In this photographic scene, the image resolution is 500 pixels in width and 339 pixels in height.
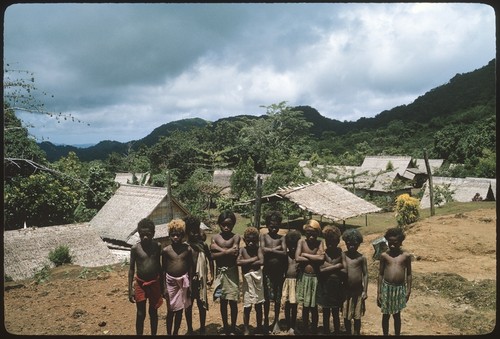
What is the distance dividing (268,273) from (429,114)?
76.3 meters

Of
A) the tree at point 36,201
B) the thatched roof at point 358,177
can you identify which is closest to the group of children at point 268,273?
the tree at point 36,201

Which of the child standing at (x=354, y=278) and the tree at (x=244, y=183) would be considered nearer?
the child standing at (x=354, y=278)

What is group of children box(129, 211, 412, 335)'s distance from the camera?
429 centimetres

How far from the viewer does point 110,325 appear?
5.51m

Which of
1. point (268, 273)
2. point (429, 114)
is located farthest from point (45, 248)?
point (429, 114)

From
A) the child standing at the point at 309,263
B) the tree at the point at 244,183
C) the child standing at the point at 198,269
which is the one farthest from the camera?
the tree at the point at 244,183

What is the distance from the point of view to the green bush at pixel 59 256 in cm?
1168

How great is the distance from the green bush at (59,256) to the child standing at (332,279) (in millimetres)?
10084

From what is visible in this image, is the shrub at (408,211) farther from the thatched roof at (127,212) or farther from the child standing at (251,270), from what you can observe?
the child standing at (251,270)

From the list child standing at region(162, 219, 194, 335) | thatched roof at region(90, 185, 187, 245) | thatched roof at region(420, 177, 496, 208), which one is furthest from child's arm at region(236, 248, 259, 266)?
thatched roof at region(420, 177, 496, 208)

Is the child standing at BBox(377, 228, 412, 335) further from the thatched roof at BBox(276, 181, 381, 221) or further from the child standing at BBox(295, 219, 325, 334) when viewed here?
the thatched roof at BBox(276, 181, 381, 221)

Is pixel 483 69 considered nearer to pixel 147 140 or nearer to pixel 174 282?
pixel 147 140

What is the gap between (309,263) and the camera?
4.43 metres

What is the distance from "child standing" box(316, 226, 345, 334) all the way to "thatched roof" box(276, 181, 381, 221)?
526 inches
